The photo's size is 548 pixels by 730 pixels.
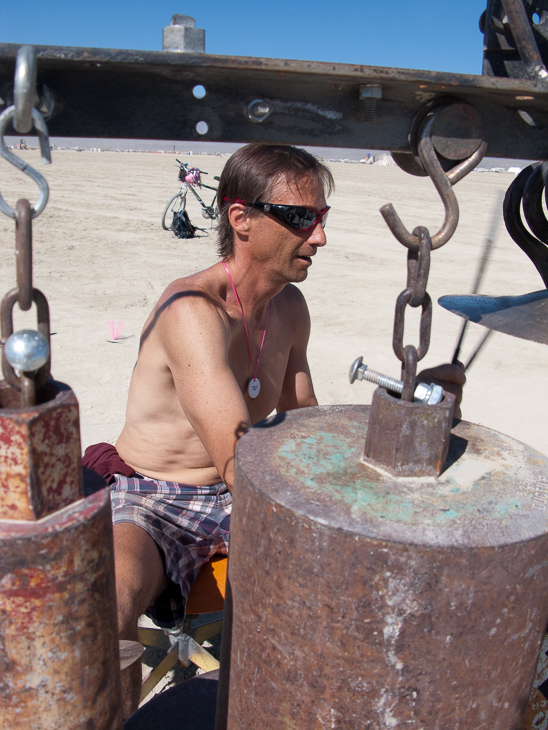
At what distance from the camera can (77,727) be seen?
3.24 feet

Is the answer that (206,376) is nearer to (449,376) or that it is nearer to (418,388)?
(449,376)

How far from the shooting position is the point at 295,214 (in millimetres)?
2406

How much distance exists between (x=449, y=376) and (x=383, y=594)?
0.97 metres

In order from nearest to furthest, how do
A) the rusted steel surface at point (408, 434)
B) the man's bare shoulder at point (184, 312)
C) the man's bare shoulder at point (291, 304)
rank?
the rusted steel surface at point (408, 434)
the man's bare shoulder at point (184, 312)
the man's bare shoulder at point (291, 304)

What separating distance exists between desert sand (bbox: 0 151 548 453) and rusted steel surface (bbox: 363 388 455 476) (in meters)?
0.74

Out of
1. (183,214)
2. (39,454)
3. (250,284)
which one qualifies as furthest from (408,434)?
(183,214)

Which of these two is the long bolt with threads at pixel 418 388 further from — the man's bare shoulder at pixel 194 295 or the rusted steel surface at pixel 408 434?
the man's bare shoulder at pixel 194 295

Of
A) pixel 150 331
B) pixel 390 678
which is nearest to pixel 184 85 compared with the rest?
pixel 390 678

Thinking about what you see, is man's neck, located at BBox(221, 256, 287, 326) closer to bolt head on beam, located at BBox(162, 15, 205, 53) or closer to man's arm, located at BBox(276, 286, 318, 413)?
man's arm, located at BBox(276, 286, 318, 413)

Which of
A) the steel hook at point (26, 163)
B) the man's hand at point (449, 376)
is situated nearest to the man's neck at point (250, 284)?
the man's hand at point (449, 376)

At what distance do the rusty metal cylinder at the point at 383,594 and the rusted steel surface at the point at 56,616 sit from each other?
10.9 inches

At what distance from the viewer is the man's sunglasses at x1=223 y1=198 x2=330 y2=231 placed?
7.89ft

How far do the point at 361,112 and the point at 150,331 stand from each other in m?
1.32

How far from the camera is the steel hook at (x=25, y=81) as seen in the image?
84 cm
